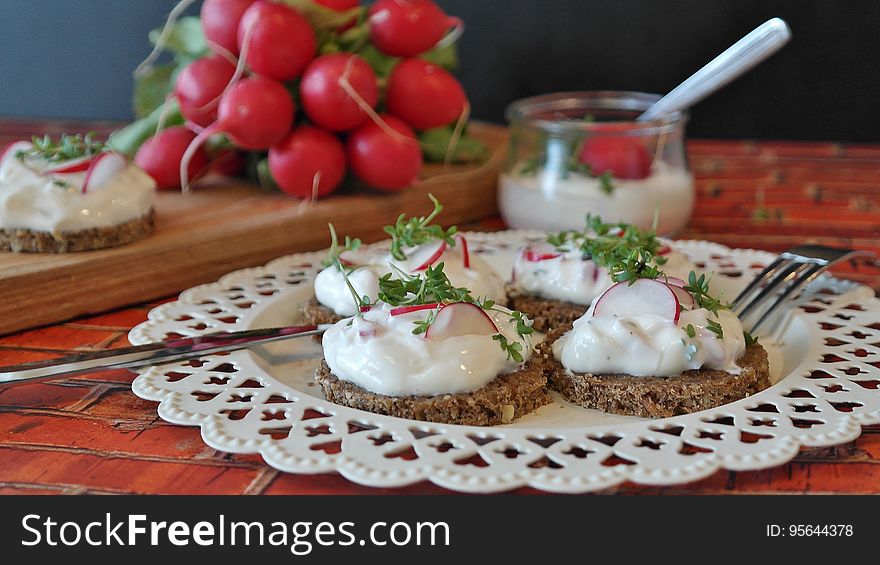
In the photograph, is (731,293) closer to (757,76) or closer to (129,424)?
(129,424)

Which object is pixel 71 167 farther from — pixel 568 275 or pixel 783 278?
pixel 783 278

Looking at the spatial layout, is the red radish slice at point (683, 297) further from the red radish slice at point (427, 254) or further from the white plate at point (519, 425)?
the red radish slice at point (427, 254)

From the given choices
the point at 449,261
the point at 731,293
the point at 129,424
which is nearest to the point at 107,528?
the point at 129,424

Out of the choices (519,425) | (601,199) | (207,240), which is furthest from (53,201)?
(601,199)

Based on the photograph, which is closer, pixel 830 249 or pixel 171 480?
pixel 171 480

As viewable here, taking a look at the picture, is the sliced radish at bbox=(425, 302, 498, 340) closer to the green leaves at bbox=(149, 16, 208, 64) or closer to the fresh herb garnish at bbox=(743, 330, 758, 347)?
the fresh herb garnish at bbox=(743, 330, 758, 347)
